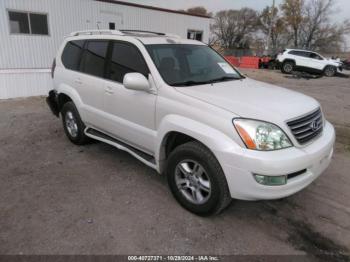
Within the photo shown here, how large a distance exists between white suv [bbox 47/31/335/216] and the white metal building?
24.2 ft

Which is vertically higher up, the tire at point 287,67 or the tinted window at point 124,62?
the tinted window at point 124,62

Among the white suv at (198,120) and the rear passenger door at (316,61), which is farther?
the rear passenger door at (316,61)

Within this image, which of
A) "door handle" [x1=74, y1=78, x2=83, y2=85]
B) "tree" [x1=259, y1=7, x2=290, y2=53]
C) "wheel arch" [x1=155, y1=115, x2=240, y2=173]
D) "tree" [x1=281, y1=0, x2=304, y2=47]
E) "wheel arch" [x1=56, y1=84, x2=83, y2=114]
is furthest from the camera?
"tree" [x1=259, y1=7, x2=290, y2=53]

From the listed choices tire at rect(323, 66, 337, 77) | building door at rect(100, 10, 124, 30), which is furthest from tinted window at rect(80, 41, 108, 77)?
tire at rect(323, 66, 337, 77)

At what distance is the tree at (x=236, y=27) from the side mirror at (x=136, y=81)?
5388cm

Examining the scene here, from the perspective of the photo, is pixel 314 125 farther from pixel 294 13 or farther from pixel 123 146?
pixel 294 13

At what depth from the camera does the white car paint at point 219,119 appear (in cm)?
268

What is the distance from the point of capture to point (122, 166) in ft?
14.6

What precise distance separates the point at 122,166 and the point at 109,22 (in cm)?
1127

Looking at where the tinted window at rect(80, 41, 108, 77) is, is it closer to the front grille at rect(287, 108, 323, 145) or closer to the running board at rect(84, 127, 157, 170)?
the running board at rect(84, 127, 157, 170)

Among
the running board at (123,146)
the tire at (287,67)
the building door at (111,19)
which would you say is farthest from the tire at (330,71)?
the running board at (123,146)

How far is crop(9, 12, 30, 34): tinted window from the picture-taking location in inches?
439

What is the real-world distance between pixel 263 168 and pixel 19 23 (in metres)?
11.9

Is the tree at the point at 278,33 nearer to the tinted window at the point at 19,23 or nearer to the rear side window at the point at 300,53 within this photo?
the rear side window at the point at 300,53
